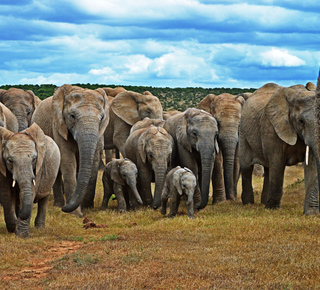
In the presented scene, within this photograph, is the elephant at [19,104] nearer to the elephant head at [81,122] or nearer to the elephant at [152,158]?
the elephant at [152,158]

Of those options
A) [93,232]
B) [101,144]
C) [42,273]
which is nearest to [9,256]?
[42,273]

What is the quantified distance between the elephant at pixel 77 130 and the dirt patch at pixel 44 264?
2032 millimetres

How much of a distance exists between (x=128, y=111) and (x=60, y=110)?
23.4 feet

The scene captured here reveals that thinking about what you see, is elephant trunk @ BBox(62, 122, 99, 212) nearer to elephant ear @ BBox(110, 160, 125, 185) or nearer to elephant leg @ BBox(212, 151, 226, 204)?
elephant ear @ BBox(110, 160, 125, 185)

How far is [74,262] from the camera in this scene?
8516 mm

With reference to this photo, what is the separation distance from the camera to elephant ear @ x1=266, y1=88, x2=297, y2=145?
12336 millimetres

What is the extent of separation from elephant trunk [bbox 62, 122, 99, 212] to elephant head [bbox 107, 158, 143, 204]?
2084mm

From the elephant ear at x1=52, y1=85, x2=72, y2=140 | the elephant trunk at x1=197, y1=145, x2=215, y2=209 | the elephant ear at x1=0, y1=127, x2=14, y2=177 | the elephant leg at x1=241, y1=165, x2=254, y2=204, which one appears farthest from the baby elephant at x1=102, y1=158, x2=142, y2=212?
the elephant ear at x1=0, y1=127, x2=14, y2=177

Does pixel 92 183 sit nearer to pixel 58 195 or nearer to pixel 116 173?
pixel 116 173

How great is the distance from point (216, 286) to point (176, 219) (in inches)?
207

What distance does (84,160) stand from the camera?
12.3 metres

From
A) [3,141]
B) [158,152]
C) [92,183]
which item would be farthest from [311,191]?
[3,141]

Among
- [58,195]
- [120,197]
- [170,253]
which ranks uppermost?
[170,253]

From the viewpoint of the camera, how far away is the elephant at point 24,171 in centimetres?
973
